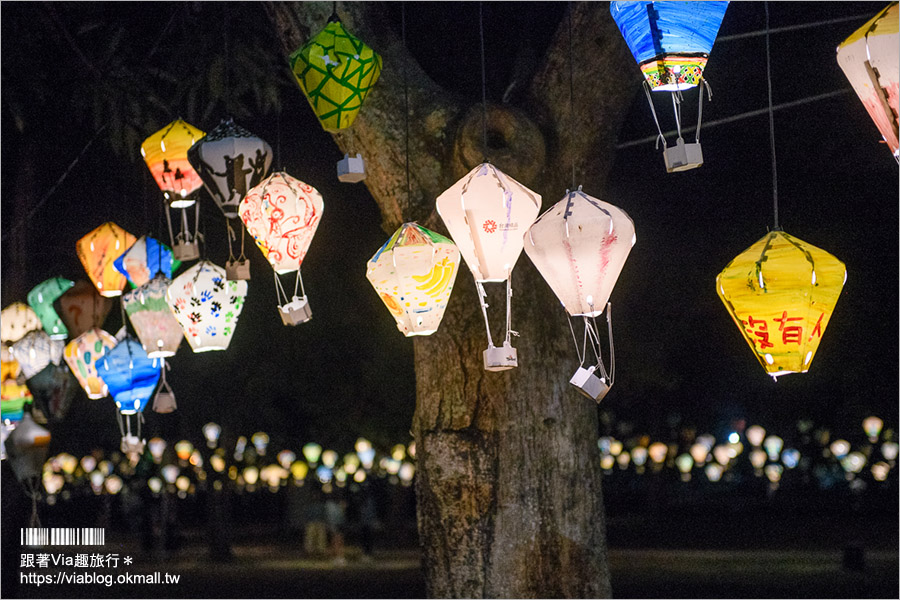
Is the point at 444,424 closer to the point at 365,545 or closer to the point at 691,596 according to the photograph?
the point at 691,596

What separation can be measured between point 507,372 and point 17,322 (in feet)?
17.5

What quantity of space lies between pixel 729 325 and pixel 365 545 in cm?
822

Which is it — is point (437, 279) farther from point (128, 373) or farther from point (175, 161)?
point (128, 373)

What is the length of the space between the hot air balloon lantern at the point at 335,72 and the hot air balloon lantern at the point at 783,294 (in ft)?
6.07

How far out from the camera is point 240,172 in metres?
5.25

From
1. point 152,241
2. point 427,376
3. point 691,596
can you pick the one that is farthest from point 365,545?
point 427,376

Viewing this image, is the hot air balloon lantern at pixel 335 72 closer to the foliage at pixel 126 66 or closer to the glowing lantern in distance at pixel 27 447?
the foliage at pixel 126 66

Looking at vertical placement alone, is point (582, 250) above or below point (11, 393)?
above

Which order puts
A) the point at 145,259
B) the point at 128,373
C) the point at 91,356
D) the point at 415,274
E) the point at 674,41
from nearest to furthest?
1. the point at 674,41
2. the point at 415,274
3. the point at 128,373
4. the point at 145,259
5. the point at 91,356

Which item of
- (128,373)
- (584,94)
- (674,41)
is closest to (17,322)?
(128,373)

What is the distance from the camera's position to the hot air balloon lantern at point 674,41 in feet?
12.7

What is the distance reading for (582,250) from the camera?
4137 millimetres

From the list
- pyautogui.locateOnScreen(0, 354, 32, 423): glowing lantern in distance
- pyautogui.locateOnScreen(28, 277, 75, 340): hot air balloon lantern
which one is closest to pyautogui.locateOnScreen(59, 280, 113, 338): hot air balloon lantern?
pyautogui.locateOnScreen(28, 277, 75, 340): hot air balloon lantern

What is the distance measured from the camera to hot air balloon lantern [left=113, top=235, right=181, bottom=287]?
6.89 m
